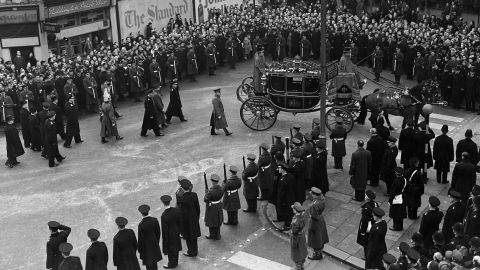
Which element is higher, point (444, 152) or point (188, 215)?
point (444, 152)

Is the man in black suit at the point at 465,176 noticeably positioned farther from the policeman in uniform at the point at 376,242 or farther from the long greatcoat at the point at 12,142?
the long greatcoat at the point at 12,142

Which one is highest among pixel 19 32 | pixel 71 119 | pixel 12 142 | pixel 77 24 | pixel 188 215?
pixel 77 24

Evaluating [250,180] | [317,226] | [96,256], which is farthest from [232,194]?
[96,256]

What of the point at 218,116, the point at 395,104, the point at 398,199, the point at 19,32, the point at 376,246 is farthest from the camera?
the point at 19,32

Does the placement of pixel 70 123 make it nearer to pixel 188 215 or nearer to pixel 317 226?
pixel 188 215

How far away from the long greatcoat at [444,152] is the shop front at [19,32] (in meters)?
17.7

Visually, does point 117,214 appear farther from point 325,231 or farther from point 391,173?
point 391,173

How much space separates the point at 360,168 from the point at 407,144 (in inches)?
80.1

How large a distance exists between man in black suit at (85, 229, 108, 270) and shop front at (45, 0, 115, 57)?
1735 centimetres

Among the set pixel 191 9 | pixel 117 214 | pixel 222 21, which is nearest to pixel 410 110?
pixel 117 214

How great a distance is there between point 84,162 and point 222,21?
13.8 m

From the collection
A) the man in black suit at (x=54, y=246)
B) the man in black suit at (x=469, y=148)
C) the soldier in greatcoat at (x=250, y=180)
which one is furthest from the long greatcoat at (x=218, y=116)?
the man in black suit at (x=54, y=246)

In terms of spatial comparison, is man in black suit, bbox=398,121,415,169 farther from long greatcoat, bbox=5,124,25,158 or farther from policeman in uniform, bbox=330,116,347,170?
long greatcoat, bbox=5,124,25,158

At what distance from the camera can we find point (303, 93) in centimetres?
2041
